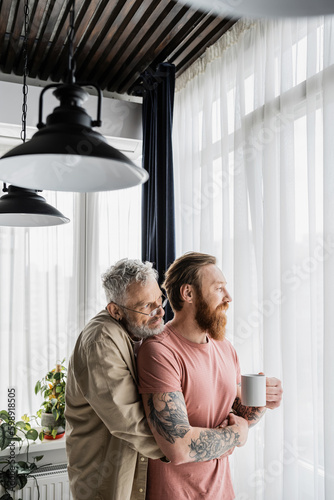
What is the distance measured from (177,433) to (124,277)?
57cm

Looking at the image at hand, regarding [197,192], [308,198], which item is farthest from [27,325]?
[308,198]

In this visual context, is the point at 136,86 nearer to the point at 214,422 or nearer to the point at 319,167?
the point at 319,167

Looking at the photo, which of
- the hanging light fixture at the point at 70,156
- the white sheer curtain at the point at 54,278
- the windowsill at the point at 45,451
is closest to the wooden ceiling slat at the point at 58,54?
the white sheer curtain at the point at 54,278

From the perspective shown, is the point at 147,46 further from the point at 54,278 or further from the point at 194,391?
the point at 194,391

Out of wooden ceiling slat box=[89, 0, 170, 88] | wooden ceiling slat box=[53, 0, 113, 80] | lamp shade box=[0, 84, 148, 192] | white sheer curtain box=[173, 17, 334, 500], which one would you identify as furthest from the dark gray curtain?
lamp shade box=[0, 84, 148, 192]

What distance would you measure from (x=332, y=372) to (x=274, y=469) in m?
0.57

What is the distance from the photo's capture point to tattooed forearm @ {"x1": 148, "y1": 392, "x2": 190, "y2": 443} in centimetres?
150

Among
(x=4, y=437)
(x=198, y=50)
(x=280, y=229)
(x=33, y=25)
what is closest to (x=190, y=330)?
(x=280, y=229)

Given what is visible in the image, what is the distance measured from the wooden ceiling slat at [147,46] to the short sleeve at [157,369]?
173 centimetres

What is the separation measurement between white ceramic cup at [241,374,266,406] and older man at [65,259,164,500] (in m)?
0.34

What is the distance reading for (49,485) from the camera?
296cm

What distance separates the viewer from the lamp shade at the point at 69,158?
104 centimetres

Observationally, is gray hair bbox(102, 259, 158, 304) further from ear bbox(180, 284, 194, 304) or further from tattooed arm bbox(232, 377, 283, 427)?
tattooed arm bbox(232, 377, 283, 427)

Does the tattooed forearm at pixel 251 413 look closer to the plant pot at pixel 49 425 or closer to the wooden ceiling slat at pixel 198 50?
the plant pot at pixel 49 425
